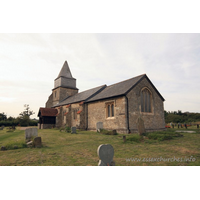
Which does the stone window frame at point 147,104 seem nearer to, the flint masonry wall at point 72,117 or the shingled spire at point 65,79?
the flint masonry wall at point 72,117

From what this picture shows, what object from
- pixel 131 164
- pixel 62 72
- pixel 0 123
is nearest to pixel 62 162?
pixel 131 164

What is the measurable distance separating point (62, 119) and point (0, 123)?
67.6 ft

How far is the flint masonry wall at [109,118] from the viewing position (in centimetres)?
1600

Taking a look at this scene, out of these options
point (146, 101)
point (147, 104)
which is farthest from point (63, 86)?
point (147, 104)

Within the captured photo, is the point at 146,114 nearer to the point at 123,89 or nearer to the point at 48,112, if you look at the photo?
the point at 123,89

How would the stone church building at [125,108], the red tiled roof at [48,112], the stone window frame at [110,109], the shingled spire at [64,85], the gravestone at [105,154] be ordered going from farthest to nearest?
1. the shingled spire at [64,85]
2. the red tiled roof at [48,112]
3. the stone window frame at [110,109]
4. the stone church building at [125,108]
5. the gravestone at [105,154]

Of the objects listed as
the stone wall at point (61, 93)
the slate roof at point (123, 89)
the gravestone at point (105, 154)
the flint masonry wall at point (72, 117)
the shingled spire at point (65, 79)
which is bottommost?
the gravestone at point (105, 154)

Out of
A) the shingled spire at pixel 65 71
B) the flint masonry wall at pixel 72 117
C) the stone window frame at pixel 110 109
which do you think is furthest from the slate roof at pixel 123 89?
the shingled spire at pixel 65 71

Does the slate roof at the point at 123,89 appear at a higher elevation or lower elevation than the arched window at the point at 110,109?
higher

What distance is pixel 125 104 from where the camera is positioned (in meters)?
15.9

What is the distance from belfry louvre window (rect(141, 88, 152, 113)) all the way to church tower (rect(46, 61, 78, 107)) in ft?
71.6

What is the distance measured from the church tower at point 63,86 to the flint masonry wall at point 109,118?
1498 cm

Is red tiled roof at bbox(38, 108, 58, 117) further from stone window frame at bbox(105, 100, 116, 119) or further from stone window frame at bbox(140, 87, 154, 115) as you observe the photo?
stone window frame at bbox(140, 87, 154, 115)

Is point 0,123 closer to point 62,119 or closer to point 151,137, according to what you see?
point 62,119
